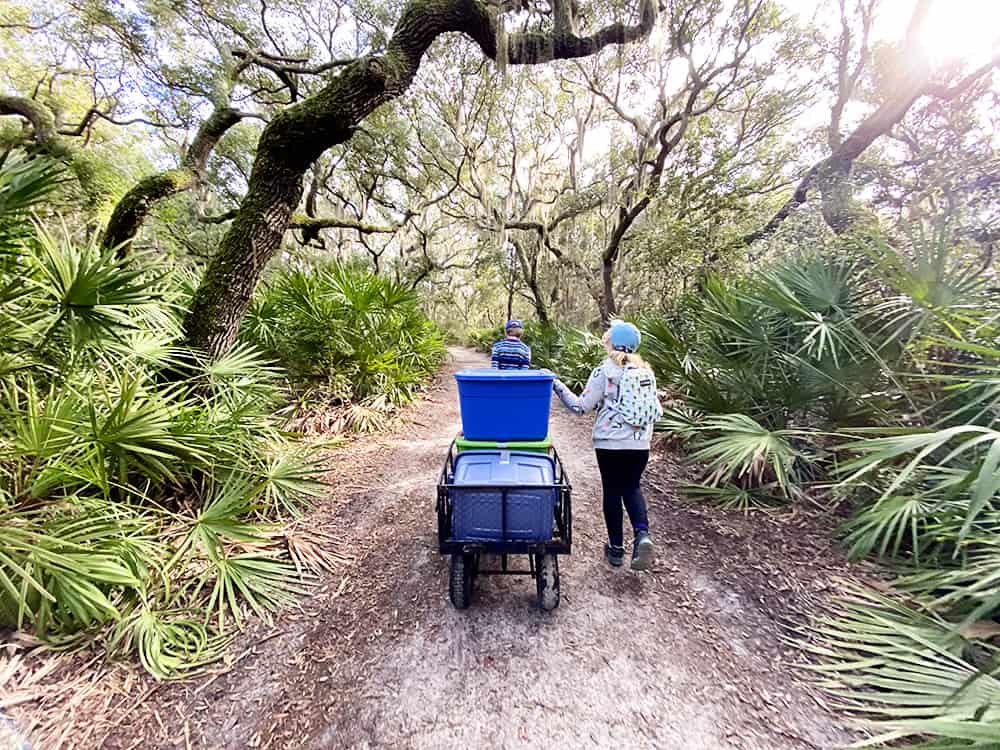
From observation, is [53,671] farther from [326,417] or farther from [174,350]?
[326,417]

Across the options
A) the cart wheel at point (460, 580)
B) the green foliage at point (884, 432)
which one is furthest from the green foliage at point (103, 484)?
the green foliage at point (884, 432)

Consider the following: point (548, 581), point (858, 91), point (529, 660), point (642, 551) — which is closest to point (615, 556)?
point (642, 551)

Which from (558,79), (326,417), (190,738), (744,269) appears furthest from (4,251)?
(558,79)

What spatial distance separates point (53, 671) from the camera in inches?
71.9

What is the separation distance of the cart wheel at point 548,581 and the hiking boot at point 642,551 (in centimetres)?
65

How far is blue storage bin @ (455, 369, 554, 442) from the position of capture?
100.0 inches

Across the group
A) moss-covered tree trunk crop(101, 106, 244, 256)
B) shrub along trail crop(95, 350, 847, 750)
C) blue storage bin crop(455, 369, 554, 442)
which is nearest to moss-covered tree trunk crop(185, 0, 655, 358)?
moss-covered tree trunk crop(101, 106, 244, 256)

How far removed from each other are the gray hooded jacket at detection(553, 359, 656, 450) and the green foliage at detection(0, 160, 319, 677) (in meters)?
2.24

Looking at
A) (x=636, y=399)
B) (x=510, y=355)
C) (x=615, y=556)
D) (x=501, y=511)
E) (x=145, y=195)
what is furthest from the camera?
(x=145, y=195)

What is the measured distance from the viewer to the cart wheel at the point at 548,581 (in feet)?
7.61

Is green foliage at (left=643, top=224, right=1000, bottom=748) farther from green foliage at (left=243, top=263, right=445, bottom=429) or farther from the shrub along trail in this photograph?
green foliage at (left=243, top=263, right=445, bottom=429)

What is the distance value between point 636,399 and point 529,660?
5.22ft

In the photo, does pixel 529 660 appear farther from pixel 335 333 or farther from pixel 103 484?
pixel 335 333

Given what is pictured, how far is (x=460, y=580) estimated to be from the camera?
2.32 m
